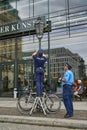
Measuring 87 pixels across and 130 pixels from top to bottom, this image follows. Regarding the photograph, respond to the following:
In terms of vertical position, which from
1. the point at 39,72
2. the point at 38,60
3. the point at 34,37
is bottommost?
the point at 39,72

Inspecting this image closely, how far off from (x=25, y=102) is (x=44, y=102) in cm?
80

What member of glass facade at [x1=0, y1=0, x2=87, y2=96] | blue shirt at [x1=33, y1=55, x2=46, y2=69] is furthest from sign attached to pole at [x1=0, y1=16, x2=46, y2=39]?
blue shirt at [x1=33, y1=55, x2=46, y2=69]

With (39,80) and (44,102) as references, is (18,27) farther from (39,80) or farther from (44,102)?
(44,102)

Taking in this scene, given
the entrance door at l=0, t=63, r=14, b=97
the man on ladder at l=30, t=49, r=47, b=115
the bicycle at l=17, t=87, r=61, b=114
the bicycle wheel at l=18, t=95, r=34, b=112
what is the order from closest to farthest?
the man on ladder at l=30, t=49, r=47, b=115, the bicycle at l=17, t=87, r=61, b=114, the bicycle wheel at l=18, t=95, r=34, b=112, the entrance door at l=0, t=63, r=14, b=97

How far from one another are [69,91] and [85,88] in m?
9.58

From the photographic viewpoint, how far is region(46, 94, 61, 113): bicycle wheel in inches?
443

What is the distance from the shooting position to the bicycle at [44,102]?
36.7ft

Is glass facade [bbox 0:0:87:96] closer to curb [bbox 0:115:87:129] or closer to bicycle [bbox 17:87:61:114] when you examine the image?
bicycle [bbox 17:87:61:114]

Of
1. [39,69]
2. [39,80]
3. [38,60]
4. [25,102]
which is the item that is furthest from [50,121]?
[25,102]

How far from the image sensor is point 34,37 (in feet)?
72.4

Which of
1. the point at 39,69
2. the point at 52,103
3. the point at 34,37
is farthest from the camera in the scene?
the point at 34,37

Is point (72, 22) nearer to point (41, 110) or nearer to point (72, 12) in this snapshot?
point (72, 12)

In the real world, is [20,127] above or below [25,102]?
below

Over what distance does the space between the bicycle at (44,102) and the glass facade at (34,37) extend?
9.00 meters
